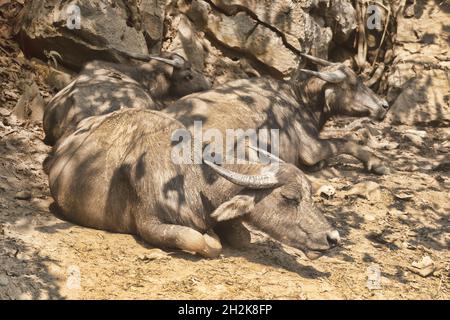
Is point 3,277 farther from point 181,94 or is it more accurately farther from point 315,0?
point 315,0

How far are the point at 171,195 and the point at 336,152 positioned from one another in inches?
147

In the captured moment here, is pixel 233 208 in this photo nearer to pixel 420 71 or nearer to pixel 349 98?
pixel 349 98

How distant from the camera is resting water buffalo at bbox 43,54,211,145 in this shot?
25.7ft

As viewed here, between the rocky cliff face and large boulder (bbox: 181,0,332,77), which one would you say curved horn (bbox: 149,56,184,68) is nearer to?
the rocky cliff face

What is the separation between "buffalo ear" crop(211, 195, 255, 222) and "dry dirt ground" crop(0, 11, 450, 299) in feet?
1.29

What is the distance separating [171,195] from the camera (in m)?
5.67

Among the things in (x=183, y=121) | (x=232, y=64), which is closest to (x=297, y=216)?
(x=183, y=121)

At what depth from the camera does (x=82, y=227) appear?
6.03m

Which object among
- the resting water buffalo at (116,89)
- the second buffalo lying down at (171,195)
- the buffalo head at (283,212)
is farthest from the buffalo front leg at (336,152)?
the buffalo head at (283,212)

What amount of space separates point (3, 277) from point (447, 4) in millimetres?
9269

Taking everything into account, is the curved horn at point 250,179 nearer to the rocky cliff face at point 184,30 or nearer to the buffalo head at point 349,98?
the buffalo head at point 349,98

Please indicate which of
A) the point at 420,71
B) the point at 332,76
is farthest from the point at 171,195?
the point at 420,71

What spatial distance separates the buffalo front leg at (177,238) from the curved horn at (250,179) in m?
0.56

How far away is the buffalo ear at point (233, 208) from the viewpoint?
564cm
